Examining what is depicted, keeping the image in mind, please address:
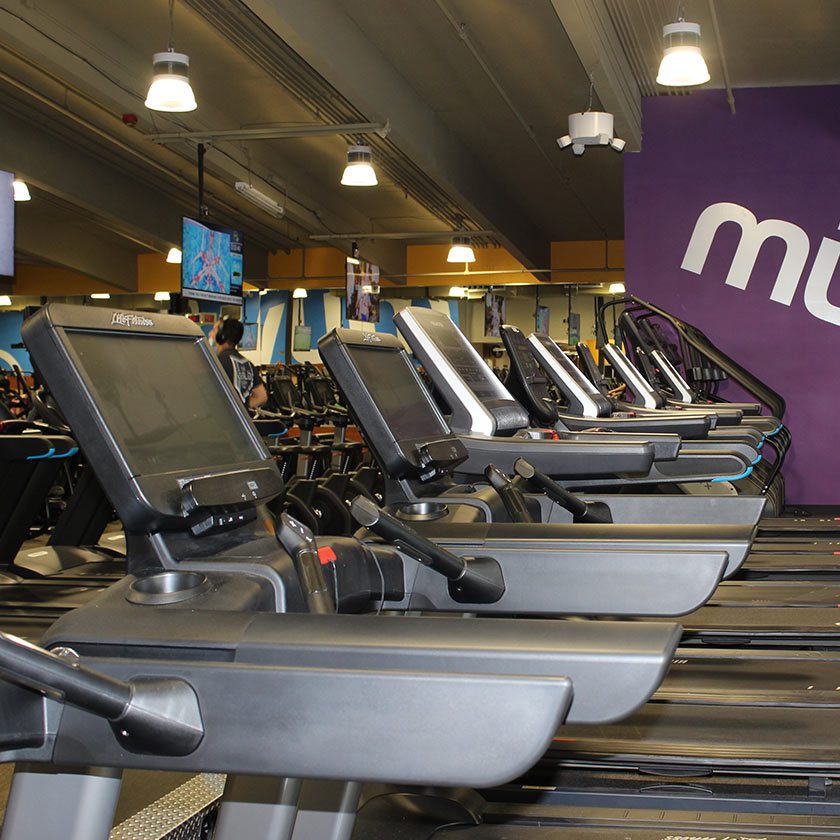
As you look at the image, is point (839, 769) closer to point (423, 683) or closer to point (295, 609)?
point (295, 609)

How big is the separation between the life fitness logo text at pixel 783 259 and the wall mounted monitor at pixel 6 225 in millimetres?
5091

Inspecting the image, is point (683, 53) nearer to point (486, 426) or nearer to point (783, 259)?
point (783, 259)

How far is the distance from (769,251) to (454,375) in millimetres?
6359

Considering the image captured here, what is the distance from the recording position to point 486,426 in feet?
10.0

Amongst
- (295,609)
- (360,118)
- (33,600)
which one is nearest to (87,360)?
(295,609)

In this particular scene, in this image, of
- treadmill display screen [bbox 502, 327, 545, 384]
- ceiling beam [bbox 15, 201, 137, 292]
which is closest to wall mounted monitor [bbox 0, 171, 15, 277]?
treadmill display screen [bbox 502, 327, 545, 384]

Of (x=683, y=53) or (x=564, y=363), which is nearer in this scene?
(x=564, y=363)

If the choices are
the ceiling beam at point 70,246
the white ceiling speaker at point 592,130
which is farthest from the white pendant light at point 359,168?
the ceiling beam at point 70,246

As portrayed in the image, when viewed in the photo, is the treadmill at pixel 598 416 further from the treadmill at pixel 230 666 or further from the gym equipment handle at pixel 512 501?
the treadmill at pixel 230 666

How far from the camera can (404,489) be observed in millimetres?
2285

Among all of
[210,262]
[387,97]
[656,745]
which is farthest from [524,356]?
[210,262]

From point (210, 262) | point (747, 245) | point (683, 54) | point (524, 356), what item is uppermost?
point (683, 54)

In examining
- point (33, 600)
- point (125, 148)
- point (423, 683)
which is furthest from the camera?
point (125, 148)

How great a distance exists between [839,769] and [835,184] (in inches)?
305
